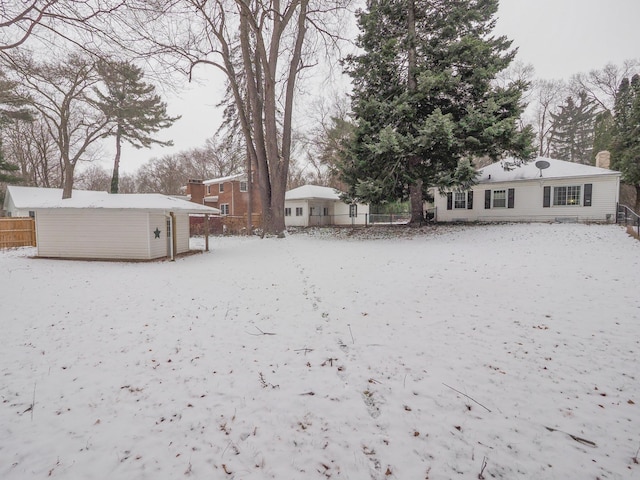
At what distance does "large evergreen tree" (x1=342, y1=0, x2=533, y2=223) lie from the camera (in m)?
13.3

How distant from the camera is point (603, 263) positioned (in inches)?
307

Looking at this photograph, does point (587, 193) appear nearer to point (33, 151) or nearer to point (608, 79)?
point (608, 79)

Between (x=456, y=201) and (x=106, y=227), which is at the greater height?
(x=456, y=201)

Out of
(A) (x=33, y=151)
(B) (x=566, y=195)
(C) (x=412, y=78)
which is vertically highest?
(A) (x=33, y=151)

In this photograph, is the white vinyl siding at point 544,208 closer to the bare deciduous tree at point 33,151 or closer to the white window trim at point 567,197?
the white window trim at point 567,197

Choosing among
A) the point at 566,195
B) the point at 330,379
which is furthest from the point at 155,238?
the point at 566,195

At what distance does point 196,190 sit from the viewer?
103ft

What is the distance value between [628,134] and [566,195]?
10.2 metres

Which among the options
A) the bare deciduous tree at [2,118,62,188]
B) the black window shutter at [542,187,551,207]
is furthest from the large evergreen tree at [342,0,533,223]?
the bare deciduous tree at [2,118,62,188]

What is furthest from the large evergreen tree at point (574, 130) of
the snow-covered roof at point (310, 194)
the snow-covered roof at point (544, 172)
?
the snow-covered roof at point (310, 194)

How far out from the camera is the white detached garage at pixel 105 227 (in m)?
11.2

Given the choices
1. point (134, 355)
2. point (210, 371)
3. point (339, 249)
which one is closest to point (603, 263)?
point (339, 249)

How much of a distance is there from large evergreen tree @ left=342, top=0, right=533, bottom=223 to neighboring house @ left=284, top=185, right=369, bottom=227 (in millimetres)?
10494

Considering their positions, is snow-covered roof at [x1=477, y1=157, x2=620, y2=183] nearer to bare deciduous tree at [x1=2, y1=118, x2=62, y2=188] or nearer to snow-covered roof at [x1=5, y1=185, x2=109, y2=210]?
snow-covered roof at [x1=5, y1=185, x2=109, y2=210]
